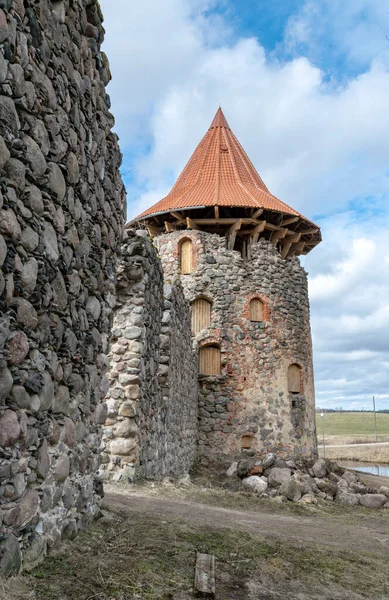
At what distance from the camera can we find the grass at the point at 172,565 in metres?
2.82

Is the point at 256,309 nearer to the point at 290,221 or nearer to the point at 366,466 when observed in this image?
the point at 290,221

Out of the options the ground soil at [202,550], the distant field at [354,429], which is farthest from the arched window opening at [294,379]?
the distant field at [354,429]

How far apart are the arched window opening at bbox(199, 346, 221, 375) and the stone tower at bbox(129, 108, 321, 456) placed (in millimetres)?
33

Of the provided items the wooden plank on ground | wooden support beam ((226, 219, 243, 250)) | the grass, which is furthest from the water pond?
the wooden plank on ground

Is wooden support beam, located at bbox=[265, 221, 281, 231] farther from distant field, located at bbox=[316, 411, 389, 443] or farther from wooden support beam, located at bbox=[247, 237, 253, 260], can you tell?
distant field, located at bbox=[316, 411, 389, 443]

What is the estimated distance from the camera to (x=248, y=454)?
16.3m

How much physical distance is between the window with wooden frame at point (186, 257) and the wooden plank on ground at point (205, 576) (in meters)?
14.3

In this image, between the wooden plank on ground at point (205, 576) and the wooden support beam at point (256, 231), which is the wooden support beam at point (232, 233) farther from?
the wooden plank on ground at point (205, 576)

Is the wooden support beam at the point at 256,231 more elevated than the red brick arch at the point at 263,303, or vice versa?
the wooden support beam at the point at 256,231

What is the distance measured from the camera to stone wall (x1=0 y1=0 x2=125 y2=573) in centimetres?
269

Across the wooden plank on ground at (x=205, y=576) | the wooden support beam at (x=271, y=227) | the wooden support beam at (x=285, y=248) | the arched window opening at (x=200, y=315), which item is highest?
the wooden support beam at (x=271, y=227)

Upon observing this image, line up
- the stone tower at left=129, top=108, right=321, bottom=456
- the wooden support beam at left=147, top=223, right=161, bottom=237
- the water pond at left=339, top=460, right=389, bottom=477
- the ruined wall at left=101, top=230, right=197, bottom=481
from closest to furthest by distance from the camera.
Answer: the ruined wall at left=101, top=230, right=197, bottom=481 < the stone tower at left=129, top=108, right=321, bottom=456 < the wooden support beam at left=147, top=223, right=161, bottom=237 < the water pond at left=339, top=460, right=389, bottom=477

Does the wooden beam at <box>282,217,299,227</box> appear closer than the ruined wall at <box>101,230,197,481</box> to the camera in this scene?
No

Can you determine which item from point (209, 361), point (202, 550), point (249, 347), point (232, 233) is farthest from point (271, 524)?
point (232, 233)
